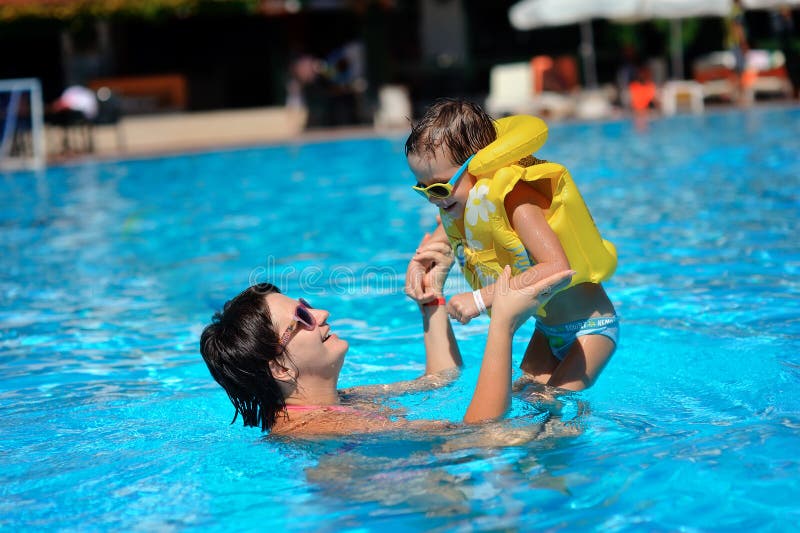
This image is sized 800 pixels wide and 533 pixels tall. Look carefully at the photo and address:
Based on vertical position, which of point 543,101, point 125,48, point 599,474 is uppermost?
point 125,48

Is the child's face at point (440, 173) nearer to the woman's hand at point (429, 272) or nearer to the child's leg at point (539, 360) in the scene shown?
the woman's hand at point (429, 272)

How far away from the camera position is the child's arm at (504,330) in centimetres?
285

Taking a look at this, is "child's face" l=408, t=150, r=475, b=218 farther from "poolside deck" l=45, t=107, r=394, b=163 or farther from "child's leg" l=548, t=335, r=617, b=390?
"poolside deck" l=45, t=107, r=394, b=163

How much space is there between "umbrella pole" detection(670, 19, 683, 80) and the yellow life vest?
67.8ft

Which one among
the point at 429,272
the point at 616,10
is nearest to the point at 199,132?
the point at 616,10

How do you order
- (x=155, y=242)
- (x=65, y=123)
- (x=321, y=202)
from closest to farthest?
(x=155, y=242)
(x=321, y=202)
(x=65, y=123)

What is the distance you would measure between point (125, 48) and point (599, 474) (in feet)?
69.6

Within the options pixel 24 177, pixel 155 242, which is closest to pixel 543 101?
pixel 24 177

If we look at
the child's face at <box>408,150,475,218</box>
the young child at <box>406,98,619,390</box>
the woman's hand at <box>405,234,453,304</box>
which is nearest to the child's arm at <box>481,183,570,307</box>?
the young child at <box>406,98,619,390</box>

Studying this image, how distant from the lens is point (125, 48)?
73.2 feet

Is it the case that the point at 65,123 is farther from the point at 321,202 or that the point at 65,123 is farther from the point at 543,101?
the point at 543,101

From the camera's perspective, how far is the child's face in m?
3.18

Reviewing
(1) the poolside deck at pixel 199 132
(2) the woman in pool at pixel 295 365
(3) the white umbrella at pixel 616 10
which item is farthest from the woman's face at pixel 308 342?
(3) the white umbrella at pixel 616 10

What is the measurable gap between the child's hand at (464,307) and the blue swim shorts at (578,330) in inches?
19.8
